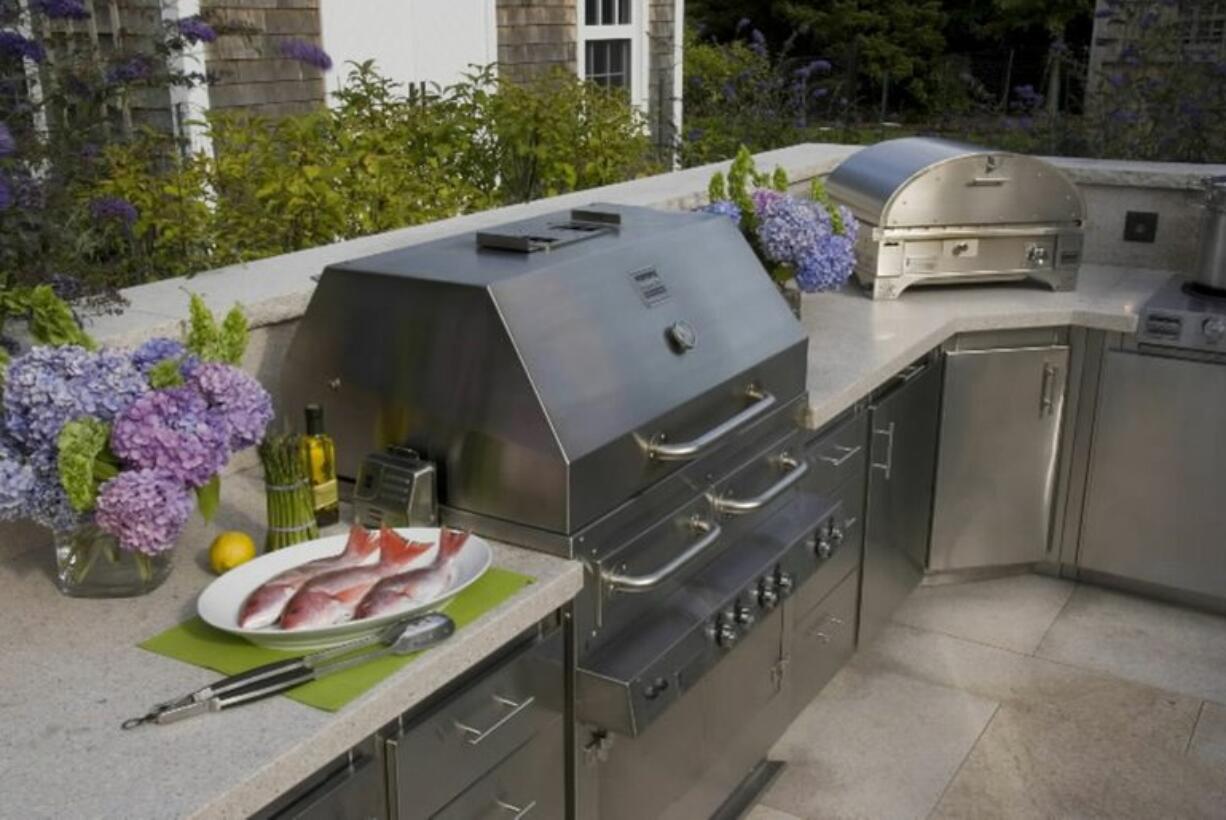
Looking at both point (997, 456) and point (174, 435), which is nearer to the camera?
point (174, 435)

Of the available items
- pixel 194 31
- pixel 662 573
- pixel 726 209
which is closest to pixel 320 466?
pixel 662 573

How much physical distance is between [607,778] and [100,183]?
212 cm

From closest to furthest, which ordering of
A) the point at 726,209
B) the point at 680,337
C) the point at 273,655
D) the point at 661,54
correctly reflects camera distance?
the point at 273,655 → the point at 680,337 → the point at 726,209 → the point at 661,54

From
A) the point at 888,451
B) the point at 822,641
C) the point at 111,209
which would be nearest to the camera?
the point at 111,209

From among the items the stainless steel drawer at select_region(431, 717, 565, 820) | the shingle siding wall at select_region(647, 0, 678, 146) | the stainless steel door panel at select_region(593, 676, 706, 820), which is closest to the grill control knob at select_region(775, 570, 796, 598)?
the stainless steel door panel at select_region(593, 676, 706, 820)

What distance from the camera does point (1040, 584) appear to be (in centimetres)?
408

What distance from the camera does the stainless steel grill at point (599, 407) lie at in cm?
192

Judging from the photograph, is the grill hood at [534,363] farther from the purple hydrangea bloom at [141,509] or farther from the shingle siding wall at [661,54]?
the shingle siding wall at [661,54]

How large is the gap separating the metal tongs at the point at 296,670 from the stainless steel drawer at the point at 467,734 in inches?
4.3

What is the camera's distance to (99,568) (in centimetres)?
175

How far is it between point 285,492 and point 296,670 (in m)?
0.40

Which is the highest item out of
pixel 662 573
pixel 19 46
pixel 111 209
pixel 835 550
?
pixel 19 46

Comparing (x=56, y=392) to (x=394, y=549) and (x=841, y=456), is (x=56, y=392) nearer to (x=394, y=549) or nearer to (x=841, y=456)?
(x=394, y=549)

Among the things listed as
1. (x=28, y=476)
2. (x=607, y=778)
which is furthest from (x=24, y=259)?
(x=607, y=778)
